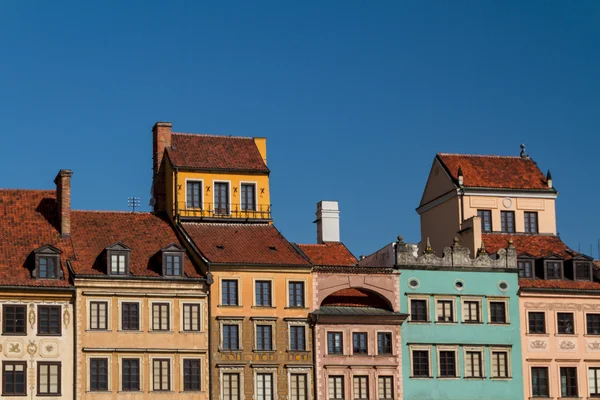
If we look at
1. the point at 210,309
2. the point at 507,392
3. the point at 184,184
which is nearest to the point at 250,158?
the point at 184,184

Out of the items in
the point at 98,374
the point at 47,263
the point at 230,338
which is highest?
the point at 47,263

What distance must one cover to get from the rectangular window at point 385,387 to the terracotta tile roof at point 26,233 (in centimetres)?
1812

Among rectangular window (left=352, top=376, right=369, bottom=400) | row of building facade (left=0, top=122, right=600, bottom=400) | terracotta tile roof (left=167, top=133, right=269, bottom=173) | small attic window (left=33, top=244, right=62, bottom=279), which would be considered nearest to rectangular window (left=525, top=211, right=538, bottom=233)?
row of building facade (left=0, top=122, right=600, bottom=400)

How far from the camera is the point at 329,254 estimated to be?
92.3m

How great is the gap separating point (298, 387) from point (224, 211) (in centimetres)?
1175

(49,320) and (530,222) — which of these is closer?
(49,320)

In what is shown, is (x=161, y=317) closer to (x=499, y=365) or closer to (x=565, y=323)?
(x=499, y=365)

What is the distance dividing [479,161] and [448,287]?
12544mm

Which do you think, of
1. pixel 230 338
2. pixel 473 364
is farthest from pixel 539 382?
pixel 230 338

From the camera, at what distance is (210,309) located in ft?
267

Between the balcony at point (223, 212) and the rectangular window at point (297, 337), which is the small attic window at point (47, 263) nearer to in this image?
the balcony at point (223, 212)

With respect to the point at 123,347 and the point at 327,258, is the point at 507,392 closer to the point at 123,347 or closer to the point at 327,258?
the point at 327,258

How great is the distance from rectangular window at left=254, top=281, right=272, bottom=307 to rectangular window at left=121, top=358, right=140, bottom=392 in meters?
7.57

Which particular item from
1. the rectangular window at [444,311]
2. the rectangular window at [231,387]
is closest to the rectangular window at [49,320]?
the rectangular window at [231,387]
